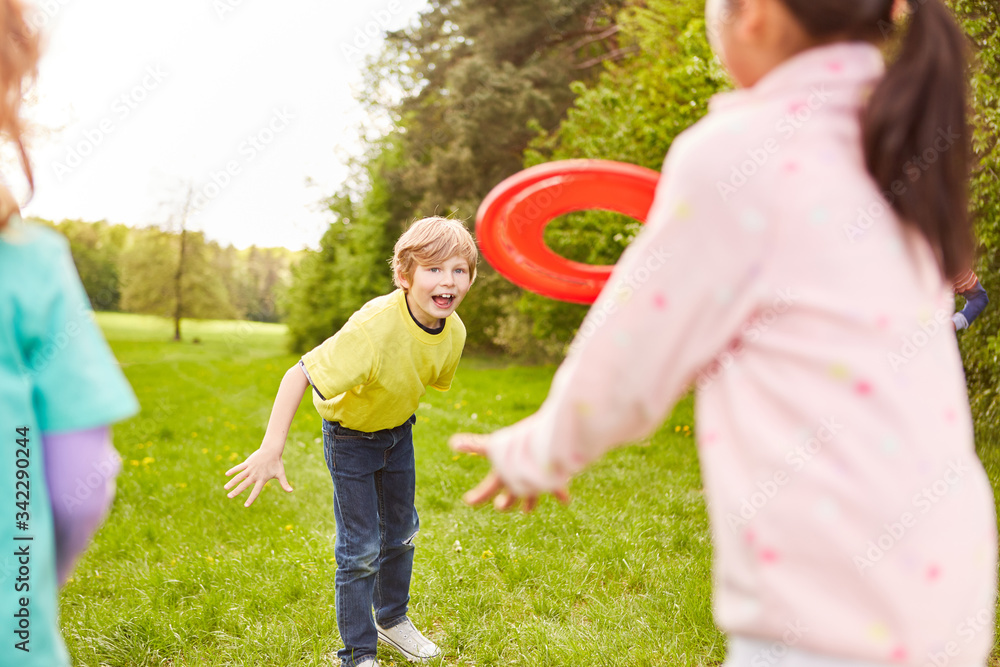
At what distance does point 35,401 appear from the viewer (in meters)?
1.29

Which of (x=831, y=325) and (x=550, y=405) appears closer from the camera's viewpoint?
(x=831, y=325)

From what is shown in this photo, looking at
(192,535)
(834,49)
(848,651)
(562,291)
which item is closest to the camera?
(848,651)

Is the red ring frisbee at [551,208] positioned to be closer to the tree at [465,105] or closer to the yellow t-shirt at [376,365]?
the yellow t-shirt at [376,365]

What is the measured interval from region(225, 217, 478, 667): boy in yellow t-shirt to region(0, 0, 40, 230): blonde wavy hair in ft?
5.41

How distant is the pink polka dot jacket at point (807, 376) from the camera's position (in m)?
1.13

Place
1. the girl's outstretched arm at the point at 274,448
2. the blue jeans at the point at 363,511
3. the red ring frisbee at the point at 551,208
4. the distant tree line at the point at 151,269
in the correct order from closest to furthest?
the red ring frisbee at the point at 551,208, the girl's outstretched arm at the point at 274,448, the blue jeans at the point at 363,511, the distant tree line at the point at 151,269

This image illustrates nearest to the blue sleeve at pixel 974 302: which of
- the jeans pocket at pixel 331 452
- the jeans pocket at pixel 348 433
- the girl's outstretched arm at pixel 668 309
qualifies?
the jeans pocket at pixel 348 433

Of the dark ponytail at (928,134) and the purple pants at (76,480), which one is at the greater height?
the dark ponytail at (928,134)

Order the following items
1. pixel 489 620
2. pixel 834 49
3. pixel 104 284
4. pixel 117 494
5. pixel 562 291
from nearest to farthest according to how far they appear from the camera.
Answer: pixel 834 49
pixel 562 291
pixel 489 620
pixel 117 494
pixel 104 284

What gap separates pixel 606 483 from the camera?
622 centimetres

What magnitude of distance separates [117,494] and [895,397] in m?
6.13

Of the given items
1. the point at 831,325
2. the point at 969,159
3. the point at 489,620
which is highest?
the point at 969,159

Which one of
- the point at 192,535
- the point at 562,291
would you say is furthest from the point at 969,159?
the point at 192,535

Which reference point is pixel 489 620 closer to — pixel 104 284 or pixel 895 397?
pixel 895 397
